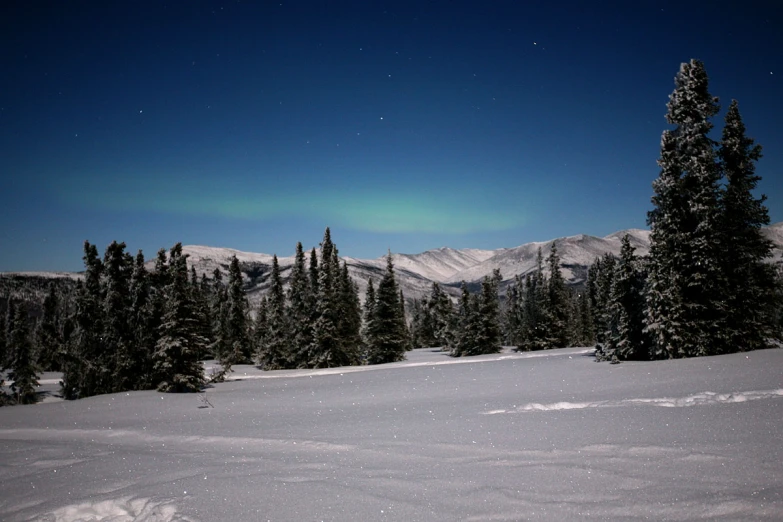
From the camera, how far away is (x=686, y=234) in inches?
778

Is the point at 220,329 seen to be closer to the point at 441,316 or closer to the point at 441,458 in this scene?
the point at 441,316

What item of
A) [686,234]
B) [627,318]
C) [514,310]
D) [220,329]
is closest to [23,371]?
[220,329]

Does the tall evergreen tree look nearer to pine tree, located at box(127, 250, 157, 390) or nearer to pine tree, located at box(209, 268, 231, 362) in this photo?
pine tree, located at box(209, 268, 231, 362)

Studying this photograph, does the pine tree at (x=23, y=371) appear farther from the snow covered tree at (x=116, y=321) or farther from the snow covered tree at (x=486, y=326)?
the snow covered tree at (x=486, y=326)

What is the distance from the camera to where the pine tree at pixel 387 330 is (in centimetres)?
4203

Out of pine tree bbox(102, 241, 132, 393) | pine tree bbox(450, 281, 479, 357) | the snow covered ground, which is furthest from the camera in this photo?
pine tree bbox(450, 281, 479, 357)

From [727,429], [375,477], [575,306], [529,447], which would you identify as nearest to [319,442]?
[375,477]

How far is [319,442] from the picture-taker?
29.0 feet

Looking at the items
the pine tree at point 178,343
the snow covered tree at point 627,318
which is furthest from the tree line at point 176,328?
the snow covered tree at point 627,318

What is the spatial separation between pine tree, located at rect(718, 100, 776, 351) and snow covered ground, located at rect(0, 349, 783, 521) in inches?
259

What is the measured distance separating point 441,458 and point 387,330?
35.8 metres

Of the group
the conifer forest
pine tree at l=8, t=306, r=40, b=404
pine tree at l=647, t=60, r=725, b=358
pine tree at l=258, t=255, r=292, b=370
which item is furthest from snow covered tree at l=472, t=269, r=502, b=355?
pine tree at l=8, t=306, r=40, b=404

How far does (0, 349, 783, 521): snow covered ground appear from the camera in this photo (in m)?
5.15

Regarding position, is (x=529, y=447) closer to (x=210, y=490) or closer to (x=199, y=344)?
(x=210, y=490)
